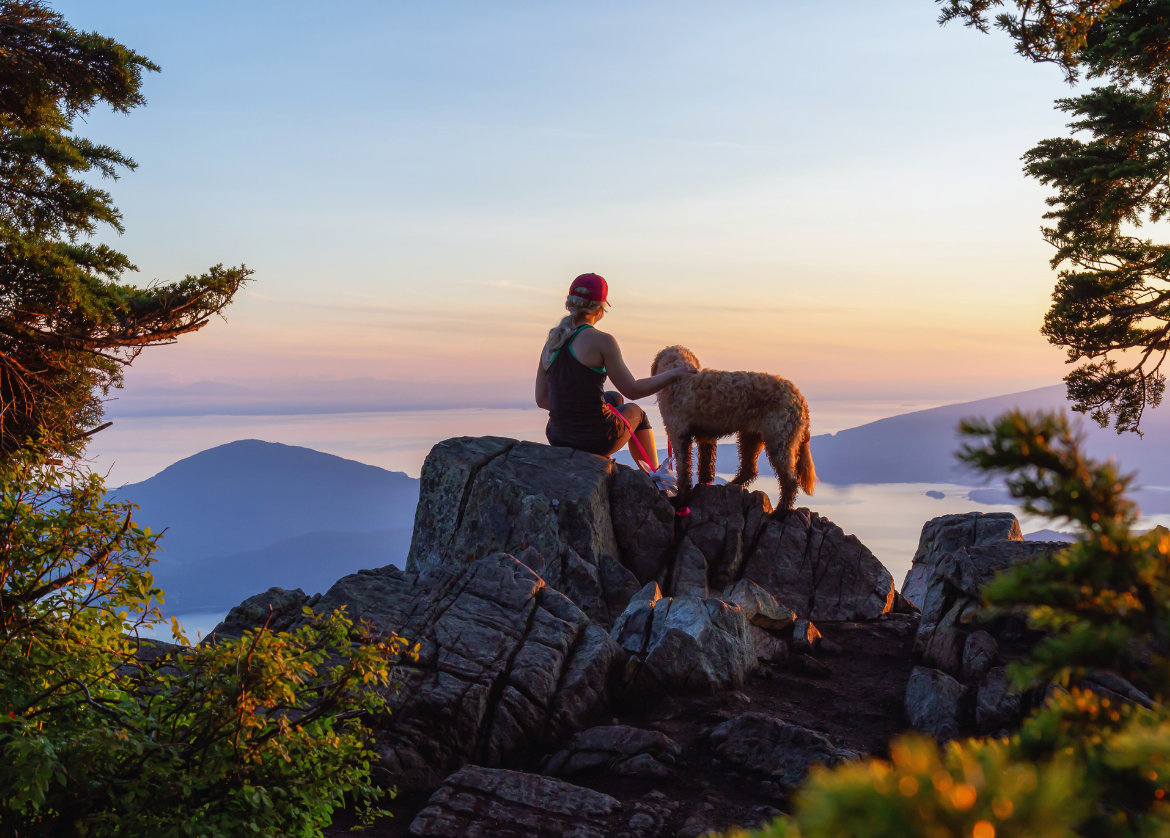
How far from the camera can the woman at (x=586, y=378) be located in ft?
35.2

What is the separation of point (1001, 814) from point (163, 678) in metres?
4.61

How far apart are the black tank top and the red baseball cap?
15.7 inches

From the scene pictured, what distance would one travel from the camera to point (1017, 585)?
1562 millimetres

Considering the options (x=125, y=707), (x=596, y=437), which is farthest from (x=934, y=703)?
(x=125, y=707)

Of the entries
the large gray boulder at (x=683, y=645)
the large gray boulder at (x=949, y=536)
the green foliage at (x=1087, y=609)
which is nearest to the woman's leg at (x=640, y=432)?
the large gray boulder at (x=683, y=645)

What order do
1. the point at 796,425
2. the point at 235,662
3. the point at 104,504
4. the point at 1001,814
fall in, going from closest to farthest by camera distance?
the point at 1001,814, the point at 235,662, the point at 104,504, the point at 796,425

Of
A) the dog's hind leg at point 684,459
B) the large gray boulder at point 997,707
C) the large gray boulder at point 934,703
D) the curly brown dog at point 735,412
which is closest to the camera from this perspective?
the large gray boulder at point 997,707

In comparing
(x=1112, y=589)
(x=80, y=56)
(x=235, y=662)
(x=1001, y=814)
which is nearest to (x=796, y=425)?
(x=235, y=662)

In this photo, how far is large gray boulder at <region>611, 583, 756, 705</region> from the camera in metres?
7.41

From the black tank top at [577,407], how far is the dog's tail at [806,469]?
2617mm

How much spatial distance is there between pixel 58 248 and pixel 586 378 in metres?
9.87

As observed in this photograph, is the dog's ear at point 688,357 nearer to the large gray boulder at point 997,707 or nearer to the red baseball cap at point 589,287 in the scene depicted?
the red baseball cap at point 589,287

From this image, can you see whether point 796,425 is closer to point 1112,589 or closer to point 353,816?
point 353,816

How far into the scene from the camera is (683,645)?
7.55 meters
